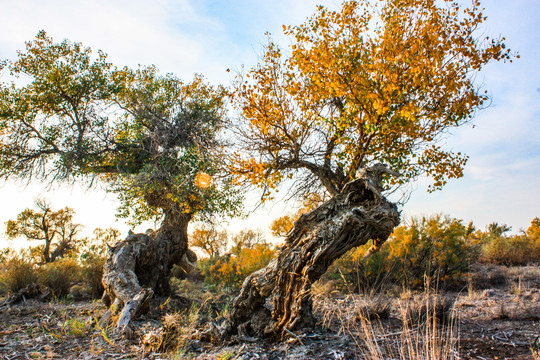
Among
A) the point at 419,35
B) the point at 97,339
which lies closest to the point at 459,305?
the point at 419,35

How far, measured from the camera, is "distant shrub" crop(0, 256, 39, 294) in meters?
9.25

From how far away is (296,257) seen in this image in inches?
171

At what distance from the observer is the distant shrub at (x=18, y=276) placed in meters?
9.25

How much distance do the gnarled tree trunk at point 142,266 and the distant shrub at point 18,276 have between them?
3.77m

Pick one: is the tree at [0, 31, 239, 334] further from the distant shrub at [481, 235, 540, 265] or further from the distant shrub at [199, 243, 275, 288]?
the distant shrub at [481, 235, 540, 265]

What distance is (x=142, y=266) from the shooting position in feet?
25.7

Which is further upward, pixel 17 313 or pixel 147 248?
pixel 147 248

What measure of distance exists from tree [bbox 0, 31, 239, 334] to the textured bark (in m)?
4.44

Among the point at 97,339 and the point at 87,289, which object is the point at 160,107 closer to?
the point at 87,289

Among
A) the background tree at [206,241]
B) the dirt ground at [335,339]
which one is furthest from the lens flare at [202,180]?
the background tree at [206,241]

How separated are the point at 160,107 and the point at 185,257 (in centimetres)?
488

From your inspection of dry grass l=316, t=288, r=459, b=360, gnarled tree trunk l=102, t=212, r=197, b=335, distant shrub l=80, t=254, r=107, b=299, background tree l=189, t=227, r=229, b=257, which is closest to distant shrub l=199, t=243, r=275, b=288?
gnarled tree trunk l=102, t=212, r=197, b=335

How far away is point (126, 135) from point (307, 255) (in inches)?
356

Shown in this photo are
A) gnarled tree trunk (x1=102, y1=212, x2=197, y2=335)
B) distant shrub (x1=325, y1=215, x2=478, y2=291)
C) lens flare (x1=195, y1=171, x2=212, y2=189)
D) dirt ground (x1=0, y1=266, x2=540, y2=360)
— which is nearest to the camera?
dirt ground (x1=0, y1=266, x2=540, y2=360)
